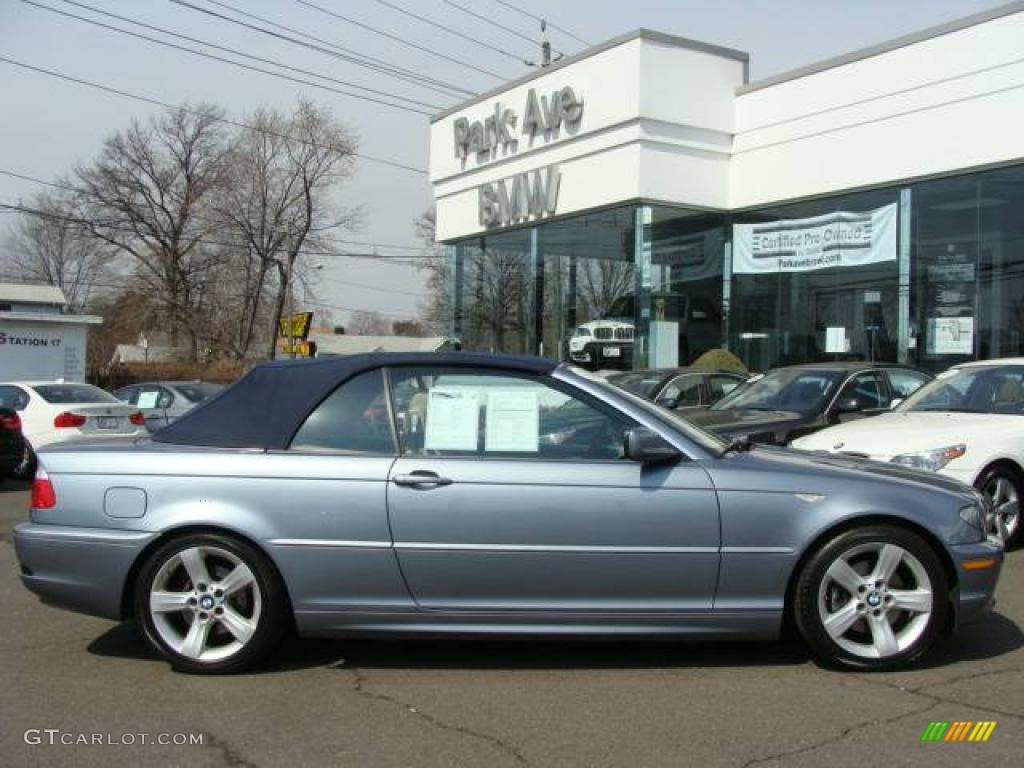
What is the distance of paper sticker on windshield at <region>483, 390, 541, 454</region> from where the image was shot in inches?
185

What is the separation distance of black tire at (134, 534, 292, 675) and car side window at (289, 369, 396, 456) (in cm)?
57

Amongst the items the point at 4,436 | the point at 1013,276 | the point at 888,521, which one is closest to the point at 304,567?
the point at 888,521

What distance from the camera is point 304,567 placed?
456 cm

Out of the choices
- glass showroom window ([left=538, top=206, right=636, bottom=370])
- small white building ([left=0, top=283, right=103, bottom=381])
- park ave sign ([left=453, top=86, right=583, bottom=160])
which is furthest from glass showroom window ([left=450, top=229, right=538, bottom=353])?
small white building ([left=0, top=283, right=103, bottom=381])

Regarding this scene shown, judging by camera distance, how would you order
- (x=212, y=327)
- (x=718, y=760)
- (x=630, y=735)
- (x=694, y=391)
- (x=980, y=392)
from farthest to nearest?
(x=212, y=327) < (x=694, y=391) < (x=980, y=392) < (x=630, y=735) < (x=718, y=760)

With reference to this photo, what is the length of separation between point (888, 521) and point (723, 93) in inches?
701

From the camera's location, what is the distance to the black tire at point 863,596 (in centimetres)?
455

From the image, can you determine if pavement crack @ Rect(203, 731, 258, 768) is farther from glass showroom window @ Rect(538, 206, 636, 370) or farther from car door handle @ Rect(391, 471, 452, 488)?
glass showroom window @ Rect(538, 206, 636, 370)

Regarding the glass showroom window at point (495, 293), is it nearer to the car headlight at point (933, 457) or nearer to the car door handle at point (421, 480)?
the car headlight at point (933, 457)

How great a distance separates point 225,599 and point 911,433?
5.44m

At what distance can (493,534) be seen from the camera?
14.8 feet

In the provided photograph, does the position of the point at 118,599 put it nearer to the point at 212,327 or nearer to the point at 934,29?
the point at 934,29

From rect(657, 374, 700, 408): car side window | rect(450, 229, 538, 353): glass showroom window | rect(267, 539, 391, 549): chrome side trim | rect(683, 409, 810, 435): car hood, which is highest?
rect(450, 229, 538, 353): glass showroom window

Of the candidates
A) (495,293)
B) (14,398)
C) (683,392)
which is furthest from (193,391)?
(495,293)
